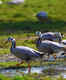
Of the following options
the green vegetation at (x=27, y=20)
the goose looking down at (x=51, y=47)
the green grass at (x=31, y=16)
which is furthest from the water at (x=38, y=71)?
the green grass at (x=31, y=16)

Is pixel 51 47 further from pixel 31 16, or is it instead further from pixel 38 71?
pixel 31 16

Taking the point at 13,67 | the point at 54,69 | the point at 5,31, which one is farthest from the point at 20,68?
the point at 5,31

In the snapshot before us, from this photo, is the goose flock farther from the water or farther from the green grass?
the green grass

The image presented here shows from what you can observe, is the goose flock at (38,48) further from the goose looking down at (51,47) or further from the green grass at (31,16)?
the green grass at (31,16)

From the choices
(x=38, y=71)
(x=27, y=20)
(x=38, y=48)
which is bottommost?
(x=38, y=71)

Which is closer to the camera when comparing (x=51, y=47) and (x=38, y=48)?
(x=51, y=47)

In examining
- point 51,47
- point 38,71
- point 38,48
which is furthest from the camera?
point 38,48

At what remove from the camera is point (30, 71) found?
1466 cm

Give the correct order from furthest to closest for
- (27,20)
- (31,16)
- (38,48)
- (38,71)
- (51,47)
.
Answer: (31,16)
(27,20)
(38,48)
(51,47)
(38,71)

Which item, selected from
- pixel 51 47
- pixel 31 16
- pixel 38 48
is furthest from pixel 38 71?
pixel 31 16

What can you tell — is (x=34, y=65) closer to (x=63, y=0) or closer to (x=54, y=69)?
(x=54, y=69)

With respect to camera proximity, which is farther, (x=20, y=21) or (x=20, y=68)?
(x=20, y=21)

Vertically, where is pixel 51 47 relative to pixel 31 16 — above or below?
below

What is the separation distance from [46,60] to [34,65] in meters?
0.89
